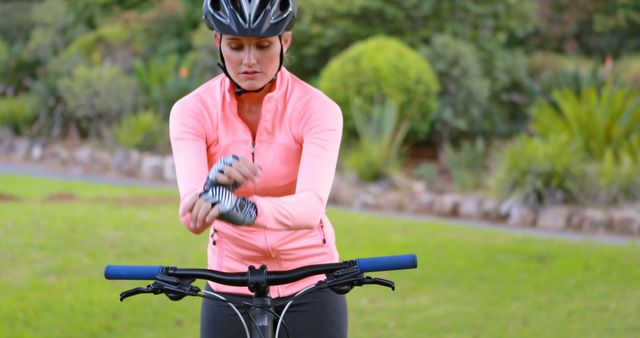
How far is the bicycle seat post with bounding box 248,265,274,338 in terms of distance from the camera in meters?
2.76

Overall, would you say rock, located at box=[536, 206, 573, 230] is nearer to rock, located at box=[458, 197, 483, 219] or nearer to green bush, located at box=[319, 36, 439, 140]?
rock, located at box=[458, 197, 483, 219]

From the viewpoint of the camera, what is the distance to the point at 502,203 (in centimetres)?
1358

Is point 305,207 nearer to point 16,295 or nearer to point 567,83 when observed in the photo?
point 16,295

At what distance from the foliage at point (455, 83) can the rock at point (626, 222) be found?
564cm

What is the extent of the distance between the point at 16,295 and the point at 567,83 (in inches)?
447

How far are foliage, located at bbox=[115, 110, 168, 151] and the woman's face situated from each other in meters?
15.5

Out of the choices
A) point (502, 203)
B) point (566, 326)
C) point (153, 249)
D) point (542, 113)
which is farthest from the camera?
point (542, 113)

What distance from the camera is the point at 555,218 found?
1293cm

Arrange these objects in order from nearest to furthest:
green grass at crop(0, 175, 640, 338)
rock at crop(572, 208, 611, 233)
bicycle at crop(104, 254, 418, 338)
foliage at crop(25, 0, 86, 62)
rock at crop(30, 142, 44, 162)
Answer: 1. bicycle at crop(104, 254, 418, 338)
2. green grass at crop(0, 175, 640, 338)
3. rock at crop(572, 208, 611, 233)
4. rock at crop(30, 142, 44, 162)
5. foliage at crop(25, 0, 86, 62)

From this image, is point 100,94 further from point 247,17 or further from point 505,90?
point 247,17

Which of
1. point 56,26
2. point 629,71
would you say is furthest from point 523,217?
point 56,26

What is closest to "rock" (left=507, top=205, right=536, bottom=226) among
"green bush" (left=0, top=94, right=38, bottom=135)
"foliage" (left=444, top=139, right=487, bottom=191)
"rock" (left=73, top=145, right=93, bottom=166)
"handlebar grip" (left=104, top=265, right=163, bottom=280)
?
"foliage" (left=444, top=139, right=487, bottom=191)

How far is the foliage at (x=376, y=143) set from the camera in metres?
15.4

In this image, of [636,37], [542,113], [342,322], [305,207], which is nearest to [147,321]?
[342,322]
